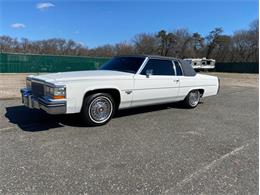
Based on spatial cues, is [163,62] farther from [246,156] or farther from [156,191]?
[156,191]

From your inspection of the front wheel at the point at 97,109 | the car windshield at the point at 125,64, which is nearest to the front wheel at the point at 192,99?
the car windshield at the point at 125,64

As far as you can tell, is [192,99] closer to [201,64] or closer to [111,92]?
[111,92]

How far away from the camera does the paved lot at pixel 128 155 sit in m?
2.67

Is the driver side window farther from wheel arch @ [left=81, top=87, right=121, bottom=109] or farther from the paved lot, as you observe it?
the paved lot

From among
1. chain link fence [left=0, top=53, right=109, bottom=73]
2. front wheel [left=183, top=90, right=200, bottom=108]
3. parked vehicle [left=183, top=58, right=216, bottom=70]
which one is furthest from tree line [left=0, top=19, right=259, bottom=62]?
front wheel [left=183, top=90, right=200, bottom=108]

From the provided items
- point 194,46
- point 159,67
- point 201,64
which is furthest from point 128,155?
point 194,46

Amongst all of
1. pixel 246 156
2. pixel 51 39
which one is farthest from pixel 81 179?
pixel 51 39

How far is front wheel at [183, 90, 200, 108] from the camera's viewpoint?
22.6ft

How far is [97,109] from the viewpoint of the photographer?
479cm

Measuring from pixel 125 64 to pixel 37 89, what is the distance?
222cm

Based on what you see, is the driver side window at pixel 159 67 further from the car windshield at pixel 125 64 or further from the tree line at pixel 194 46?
the tree line at pixel 194 46

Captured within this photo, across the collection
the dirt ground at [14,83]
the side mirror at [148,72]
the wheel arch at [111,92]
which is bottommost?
the dirt ground at [14,83]

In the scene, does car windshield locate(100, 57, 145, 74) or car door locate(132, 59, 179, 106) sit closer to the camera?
car door locate(132, 59, 179, 106)

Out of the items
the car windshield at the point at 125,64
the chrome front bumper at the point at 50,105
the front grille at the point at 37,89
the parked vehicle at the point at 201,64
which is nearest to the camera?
the chrome front bumper at the point at 50,105
